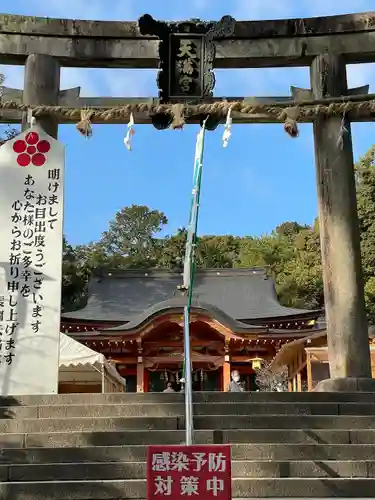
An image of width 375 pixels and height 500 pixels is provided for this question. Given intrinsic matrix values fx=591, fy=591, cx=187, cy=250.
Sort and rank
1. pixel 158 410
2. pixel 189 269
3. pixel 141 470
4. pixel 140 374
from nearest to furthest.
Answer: pixel 189 269 → pixel 141 470 → pixel 158 410 → pixel 140 374

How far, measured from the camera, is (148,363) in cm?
1681

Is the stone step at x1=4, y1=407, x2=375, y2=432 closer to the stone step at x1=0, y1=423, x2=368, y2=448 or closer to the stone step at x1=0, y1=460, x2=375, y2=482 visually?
the stone step at x1=0, y1=423, x2=368, y2=448

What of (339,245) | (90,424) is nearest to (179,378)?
(339,245)

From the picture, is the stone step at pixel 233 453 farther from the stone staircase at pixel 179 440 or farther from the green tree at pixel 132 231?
the green tree at pixel 132 231

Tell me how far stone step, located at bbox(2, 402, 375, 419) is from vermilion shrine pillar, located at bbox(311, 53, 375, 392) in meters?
1.40

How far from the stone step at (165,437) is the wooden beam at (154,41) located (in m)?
5.39

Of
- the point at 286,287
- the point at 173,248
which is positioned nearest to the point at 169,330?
the point at 286,287

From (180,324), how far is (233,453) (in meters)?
10.9

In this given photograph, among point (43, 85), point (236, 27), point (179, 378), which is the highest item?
point (236, 27)

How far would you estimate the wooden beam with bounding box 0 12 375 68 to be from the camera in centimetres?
839

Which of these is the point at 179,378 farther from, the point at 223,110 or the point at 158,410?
the point at 158,410

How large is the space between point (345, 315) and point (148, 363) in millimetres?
10080

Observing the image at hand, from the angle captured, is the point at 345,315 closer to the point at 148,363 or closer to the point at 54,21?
the point at 54,21

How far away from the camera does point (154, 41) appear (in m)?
8.61
